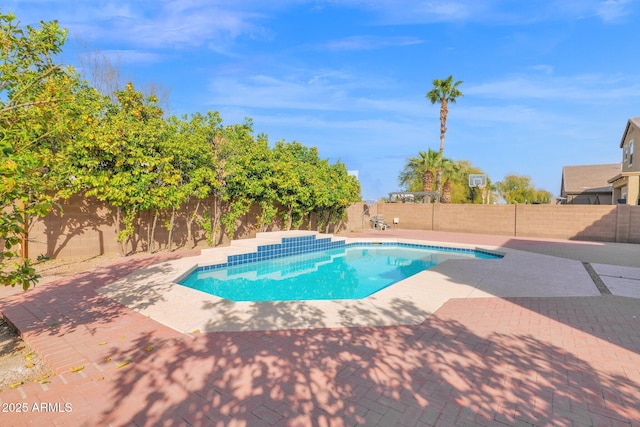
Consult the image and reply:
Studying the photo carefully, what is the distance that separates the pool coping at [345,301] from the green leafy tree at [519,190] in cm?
4669

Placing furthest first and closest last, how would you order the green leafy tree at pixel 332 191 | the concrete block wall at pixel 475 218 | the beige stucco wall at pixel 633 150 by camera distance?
the concrete block wall at pixel 475 218 < the beige stucco wall at pixel 633 150 < the green leafy tree at pixel 332 191

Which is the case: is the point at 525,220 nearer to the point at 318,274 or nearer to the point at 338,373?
the point at 318,274

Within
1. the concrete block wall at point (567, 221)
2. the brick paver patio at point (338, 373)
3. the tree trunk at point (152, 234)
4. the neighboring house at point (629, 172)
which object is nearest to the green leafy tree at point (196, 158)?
the tree trunk at point (152, 234)

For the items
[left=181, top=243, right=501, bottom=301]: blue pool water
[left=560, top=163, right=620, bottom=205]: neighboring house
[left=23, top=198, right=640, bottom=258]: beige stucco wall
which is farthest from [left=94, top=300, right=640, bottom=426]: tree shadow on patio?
[left=560, top=163, right=620, bottom=205]: neighboring house

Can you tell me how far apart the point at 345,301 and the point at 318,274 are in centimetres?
418

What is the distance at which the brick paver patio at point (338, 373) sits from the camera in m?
2.69

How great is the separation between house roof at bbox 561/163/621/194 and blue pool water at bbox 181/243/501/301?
23.4 metres

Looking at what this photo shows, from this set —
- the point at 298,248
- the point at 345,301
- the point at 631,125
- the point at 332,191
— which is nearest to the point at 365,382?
the point at 345,301

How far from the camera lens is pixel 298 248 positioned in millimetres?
12938

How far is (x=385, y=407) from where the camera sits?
9.16 feet

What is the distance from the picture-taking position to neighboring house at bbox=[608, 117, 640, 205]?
16.3 meters

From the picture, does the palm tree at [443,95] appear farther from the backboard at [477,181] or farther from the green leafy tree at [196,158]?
the green leafy tree at [196,158]

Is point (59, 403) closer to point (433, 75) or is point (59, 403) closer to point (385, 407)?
point (385, 407)

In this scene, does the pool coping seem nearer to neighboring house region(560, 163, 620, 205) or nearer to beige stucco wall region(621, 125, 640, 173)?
beige stucco wall region(621, 125, 640, 173)
